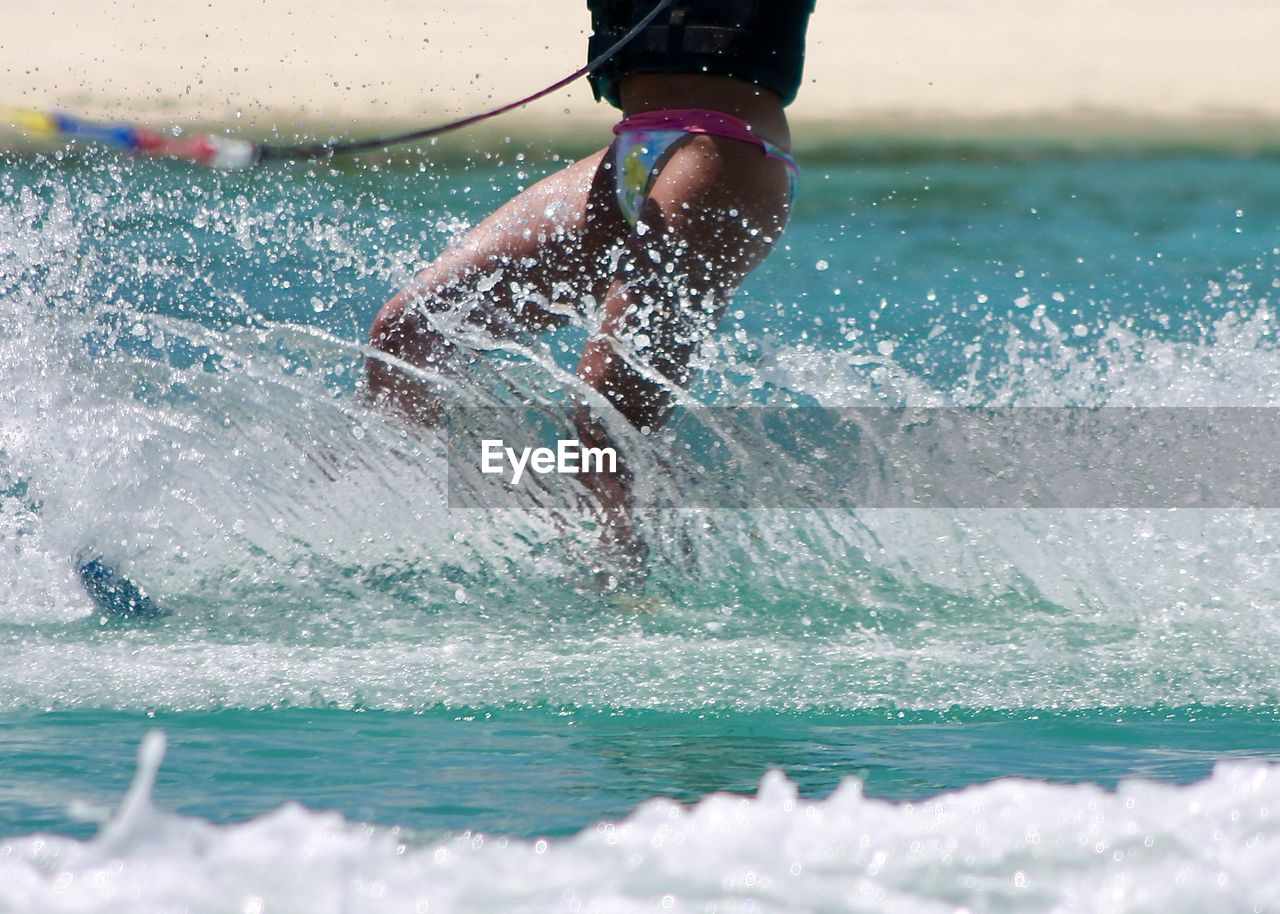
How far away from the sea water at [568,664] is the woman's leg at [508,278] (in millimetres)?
43

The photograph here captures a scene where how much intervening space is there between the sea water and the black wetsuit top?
0.29 metres

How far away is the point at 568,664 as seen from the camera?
57.2 inches

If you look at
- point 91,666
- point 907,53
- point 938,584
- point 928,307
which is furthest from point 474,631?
point 907,53

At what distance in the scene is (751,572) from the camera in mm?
1743

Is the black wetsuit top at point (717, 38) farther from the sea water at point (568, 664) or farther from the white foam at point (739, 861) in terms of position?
the white foam at point (739, 861)

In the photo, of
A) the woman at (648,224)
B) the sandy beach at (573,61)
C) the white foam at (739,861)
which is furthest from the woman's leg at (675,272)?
the sandy beach at (573,61)

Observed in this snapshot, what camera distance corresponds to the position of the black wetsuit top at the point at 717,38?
1.67 metres

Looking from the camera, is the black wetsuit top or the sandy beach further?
the sandy beach

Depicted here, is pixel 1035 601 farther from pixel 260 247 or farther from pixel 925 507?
pixel 260 247

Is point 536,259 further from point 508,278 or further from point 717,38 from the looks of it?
point 717,38

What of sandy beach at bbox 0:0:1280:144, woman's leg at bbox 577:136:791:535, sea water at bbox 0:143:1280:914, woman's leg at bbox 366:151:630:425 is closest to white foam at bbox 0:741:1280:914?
sea water at bbox 0:143:1280:914

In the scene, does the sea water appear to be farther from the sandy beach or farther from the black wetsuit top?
the sandy beach

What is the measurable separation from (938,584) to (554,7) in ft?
20.6

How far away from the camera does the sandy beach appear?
6.70 meters
